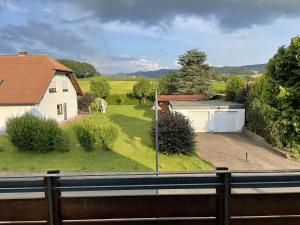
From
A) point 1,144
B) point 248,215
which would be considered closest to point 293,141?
point 248,215

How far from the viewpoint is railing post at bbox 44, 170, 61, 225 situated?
8.63 ft

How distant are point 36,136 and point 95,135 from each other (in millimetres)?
3119

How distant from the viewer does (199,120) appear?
2327 centimetres

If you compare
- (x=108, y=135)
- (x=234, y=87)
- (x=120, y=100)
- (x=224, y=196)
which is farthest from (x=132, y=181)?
(x=120, y=100)

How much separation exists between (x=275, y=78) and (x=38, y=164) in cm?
1316

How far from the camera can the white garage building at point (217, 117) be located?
22844 millimetres

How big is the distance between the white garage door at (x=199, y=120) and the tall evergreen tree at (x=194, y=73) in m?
17.8

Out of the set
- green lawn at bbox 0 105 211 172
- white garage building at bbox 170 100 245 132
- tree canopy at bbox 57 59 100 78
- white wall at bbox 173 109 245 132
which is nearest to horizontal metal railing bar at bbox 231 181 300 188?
green lawn at bbox 0 105 211 172

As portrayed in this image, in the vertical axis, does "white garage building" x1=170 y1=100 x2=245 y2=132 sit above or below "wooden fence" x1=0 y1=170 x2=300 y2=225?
below

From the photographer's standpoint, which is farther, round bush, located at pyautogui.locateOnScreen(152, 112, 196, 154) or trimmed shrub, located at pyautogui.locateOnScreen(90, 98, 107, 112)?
trimmed shrub, located at pyautogui.locateOnScreen(90, 98, 107, 112)

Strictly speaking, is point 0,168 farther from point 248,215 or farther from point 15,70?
point 15,70

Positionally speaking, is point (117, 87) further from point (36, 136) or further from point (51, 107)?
point (36, 136)

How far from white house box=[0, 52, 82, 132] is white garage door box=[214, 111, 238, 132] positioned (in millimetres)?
14170

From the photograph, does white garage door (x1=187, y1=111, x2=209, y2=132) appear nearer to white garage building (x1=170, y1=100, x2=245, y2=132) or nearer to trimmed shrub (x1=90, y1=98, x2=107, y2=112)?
white garage building (x1=170, y1=100, x2=245, y2=132)
